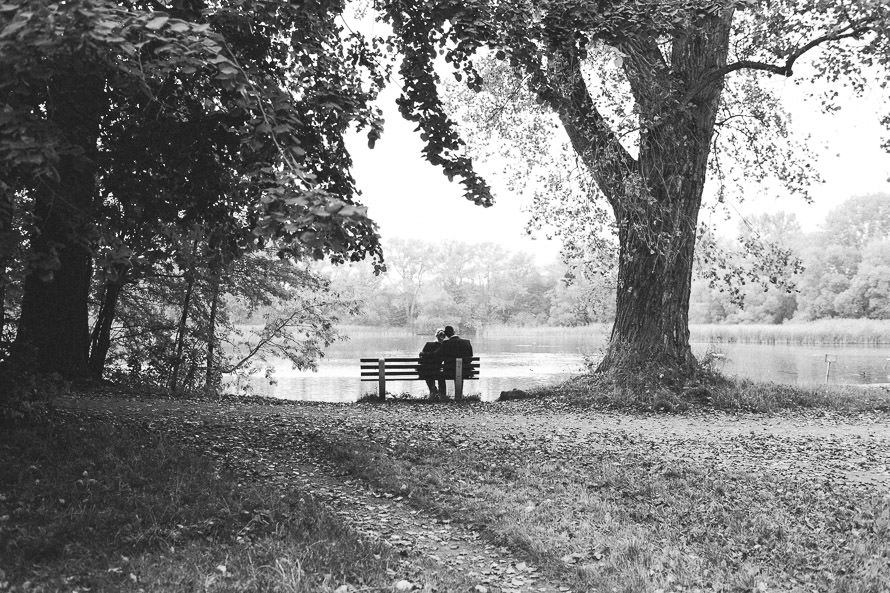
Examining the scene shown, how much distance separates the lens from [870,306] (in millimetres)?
54344

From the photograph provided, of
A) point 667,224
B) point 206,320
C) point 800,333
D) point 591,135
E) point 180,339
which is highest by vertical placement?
point 591,135

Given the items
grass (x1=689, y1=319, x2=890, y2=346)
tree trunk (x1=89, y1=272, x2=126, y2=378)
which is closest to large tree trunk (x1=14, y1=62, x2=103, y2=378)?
tree trunk (x1=89, y1=272, x2=126, y2=378)

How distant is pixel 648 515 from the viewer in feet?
18.0

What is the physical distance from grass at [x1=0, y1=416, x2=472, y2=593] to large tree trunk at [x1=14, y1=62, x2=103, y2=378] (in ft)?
5.04

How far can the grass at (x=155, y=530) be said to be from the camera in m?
3.95

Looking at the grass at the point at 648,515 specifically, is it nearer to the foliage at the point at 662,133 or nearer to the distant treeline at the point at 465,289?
the foliage at the point at 662,133

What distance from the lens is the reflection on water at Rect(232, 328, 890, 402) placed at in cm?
1984

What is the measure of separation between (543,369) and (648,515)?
65.5ft

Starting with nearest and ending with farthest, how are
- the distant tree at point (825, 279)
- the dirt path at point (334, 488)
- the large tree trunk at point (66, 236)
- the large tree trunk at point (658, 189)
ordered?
the dirt path at point (334, 488) < the large tree trunk at point (66, 236) < the large tree trunk at point (658, 189) < the distant tree at point (825, 279)

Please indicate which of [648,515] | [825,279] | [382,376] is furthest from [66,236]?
[825,279]

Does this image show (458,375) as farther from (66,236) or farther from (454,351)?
(66,236)

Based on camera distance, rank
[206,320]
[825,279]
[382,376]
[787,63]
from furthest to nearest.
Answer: [825,279], [206,320], [382,376], [787,63]

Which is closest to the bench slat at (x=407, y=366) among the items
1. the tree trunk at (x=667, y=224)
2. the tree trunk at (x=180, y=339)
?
the tree trunk at (x=667, y=224)

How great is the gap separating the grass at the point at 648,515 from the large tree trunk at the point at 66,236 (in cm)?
319
